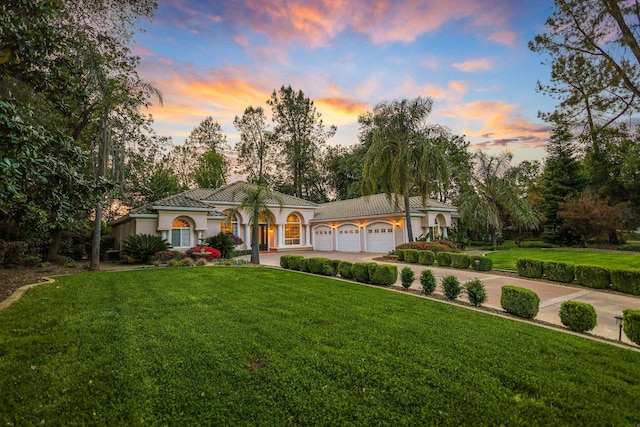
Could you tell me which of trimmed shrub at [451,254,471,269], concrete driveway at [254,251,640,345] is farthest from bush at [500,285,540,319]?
trimmed shrub at [451,254,471,269]

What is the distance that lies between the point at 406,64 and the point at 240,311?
12157 millimetres

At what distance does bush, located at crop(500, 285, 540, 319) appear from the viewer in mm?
5648

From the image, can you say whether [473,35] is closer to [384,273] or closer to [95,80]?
[384,273]

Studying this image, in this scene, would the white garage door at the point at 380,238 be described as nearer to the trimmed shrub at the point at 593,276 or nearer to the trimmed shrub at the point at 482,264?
the trimmed shrub at the point at 482,264

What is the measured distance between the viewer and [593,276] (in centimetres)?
816

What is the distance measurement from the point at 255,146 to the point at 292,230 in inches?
601

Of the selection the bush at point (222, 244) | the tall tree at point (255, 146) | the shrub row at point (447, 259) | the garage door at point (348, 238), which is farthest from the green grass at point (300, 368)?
the tall tree at point (255, 146)

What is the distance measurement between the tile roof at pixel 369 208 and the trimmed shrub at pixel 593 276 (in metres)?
10.6

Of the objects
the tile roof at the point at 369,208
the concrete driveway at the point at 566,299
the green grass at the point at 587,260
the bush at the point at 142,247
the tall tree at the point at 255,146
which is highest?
the tall tree at the point at 255,146

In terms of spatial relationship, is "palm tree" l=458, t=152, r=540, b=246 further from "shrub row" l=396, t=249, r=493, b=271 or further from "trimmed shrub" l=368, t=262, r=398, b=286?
"trimmed shrub" l=368, t=262, r=398, b=286

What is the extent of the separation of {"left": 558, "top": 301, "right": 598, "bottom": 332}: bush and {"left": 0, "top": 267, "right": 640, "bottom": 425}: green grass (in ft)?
1.67

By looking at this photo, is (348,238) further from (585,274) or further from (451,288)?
(451,288)

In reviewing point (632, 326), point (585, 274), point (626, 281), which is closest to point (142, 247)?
point (632, 326)

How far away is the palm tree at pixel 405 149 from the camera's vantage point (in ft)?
52.1
